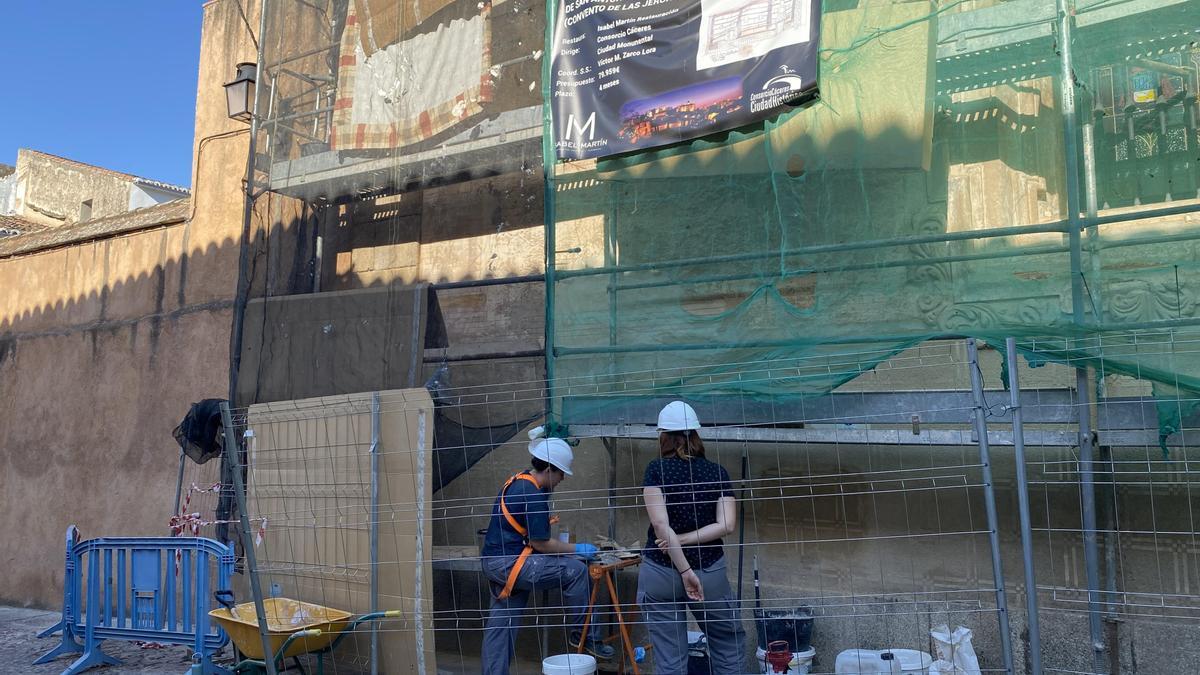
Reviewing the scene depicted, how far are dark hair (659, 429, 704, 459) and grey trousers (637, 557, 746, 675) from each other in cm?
57

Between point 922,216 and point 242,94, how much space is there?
23.2 ft

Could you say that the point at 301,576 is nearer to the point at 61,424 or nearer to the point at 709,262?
the point at 709,262

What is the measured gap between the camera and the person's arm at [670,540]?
4.71 m

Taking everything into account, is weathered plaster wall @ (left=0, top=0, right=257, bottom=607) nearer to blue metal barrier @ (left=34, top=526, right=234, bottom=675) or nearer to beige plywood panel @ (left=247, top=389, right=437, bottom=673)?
blue metal barrier @ (left=34, top=526, right=234, bottom=675)

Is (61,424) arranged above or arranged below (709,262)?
below

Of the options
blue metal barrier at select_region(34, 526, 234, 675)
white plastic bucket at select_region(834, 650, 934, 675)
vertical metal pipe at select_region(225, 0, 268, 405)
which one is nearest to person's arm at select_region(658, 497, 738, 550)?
white plastic bucket at select_region(834, 650, 934, 675)

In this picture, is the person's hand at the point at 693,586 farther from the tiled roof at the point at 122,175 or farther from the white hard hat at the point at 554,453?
the tiled roof at the point at 122,175

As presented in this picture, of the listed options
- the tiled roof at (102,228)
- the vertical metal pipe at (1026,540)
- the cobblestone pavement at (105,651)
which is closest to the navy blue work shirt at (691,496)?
the vertical metal pipe at (1026,540)

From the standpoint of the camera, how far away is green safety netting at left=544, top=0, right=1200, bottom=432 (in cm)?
514

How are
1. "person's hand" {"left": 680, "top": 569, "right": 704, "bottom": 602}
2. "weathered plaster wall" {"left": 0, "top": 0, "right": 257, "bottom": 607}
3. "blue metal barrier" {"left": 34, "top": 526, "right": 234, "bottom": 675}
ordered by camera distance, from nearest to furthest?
"person's hand" {"left": 680, "top": 569, "right": 704, "bottom": 602} < "blue metal barrier" {"left": 34, "top": 526, "right": 234, "bottom": 675} < "weathered plaster wall" {"left": 0, "top": 0, "right": 257, "bottom": 607}

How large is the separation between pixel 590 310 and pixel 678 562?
8.32 ft

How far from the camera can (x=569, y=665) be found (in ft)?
17.6

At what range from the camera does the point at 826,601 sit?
20.2 ft

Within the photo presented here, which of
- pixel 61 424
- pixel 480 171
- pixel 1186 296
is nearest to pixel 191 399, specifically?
pixel 61 424
